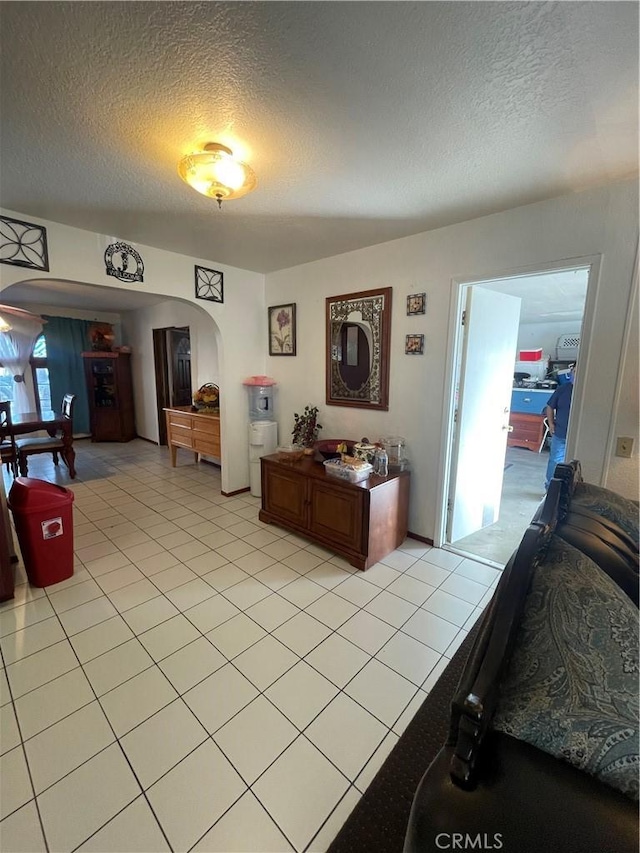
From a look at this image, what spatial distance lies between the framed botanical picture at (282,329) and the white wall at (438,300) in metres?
0.08

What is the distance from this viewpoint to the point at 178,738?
4.52ft

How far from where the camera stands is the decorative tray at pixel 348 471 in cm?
258

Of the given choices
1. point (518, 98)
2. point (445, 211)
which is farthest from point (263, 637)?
point (445, 211)

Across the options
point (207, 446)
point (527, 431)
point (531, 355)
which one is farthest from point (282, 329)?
point (531, 355)

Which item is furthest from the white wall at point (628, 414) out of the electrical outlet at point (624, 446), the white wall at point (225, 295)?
the white wall at point (225, 295)

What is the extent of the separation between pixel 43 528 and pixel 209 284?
97.9 inches

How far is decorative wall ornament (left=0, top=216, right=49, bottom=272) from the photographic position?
7.52ft

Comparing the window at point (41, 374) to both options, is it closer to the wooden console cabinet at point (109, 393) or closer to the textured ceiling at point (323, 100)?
the wooden console cabinet at point (109, 393)

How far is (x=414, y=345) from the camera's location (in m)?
2.78

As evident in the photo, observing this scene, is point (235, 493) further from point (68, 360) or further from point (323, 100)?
point (68, 360)

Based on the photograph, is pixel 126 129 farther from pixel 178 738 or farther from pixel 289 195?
pixel 178 738

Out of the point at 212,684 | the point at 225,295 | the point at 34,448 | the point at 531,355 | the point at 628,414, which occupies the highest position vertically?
the point at 225,295

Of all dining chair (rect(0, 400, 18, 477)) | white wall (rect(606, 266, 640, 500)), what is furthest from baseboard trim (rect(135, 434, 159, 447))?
white wall (rect(606, 266, 640, 500))

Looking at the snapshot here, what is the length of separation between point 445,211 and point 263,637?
2842 mm
